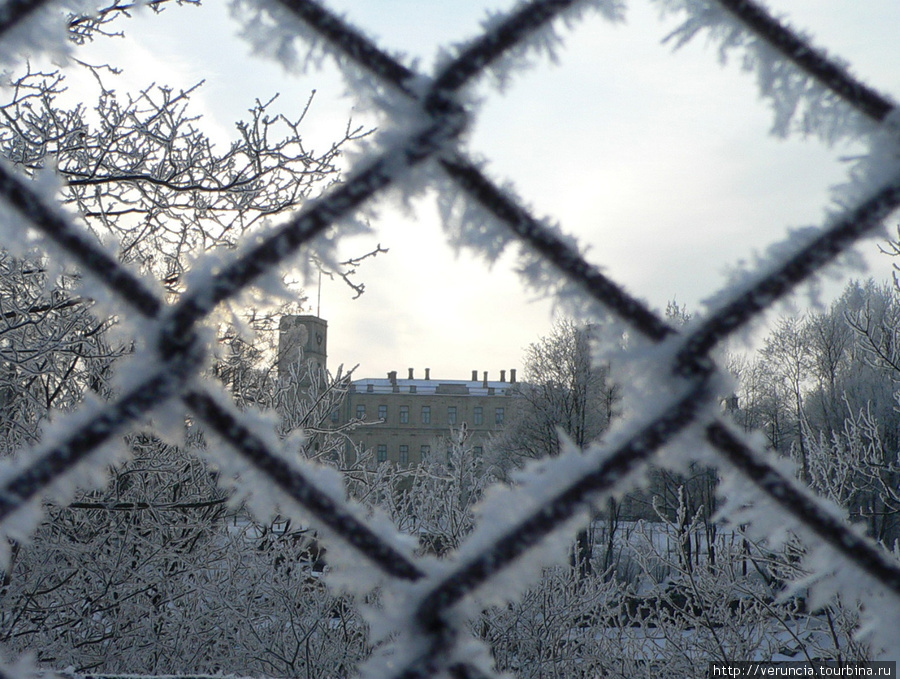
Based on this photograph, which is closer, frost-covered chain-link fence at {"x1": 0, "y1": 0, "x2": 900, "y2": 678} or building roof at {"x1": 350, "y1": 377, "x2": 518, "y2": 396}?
frost-covered chain-link fence at {"x1": 0, "y1": 0, "x2": 900, "y2": 678}

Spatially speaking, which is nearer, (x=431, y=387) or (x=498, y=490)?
(x=498, y=490)

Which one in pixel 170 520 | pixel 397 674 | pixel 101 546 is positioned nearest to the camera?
pixel 397 674

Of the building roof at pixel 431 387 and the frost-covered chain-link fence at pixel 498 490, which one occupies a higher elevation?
the building roof at pixel 431 387

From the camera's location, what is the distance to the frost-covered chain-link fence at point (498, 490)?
22.2 inches

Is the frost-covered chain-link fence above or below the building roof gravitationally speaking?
below

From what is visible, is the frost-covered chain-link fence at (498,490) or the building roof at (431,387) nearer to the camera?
the frost-covered chain-link fence at (498,490)

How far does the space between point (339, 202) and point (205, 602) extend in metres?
7.99

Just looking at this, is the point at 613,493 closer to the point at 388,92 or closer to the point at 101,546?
the point at 388,92

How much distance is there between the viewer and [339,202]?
57cm

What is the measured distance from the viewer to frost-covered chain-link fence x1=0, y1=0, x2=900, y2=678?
0.56m

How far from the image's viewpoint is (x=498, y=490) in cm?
59

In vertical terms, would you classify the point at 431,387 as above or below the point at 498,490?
above

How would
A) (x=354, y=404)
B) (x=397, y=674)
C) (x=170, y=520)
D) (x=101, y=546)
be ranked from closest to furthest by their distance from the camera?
1. (x=397, y=674)
2. (x=101, y=546)
3. (x=170, y=520)
4. (x=354, y=404)

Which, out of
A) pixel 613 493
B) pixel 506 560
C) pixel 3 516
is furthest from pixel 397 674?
pixel 3 516
